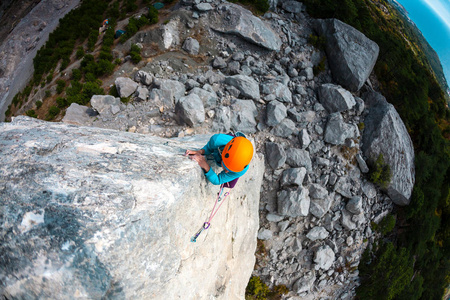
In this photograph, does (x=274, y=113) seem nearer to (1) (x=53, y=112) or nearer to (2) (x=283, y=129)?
(2) (x=283, y=129)

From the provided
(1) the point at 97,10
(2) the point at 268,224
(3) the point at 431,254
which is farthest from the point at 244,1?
(3) the point at 431,254

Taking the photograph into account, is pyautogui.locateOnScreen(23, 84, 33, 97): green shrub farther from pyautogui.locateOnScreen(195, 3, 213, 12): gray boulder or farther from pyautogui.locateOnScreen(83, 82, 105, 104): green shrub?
pyautogui.locateOnScreen(195, 3, 213, 12): gray boulder

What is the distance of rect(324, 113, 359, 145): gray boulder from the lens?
1232 cm

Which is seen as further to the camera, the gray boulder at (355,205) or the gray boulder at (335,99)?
the gray boulder at (335,99)

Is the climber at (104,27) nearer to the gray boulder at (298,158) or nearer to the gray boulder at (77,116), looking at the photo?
the gray boulder at (77,116)

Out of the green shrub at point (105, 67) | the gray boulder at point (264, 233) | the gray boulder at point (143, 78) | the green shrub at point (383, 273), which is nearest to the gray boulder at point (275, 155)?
the gray boulder at point (264, 233)

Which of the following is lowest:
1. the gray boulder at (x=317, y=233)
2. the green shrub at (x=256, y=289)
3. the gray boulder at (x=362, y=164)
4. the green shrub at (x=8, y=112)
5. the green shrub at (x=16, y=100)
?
the green shrub at (x=8, y=112)

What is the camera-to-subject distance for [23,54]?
20.2m

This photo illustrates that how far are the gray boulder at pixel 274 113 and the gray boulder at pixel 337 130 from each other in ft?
9.45

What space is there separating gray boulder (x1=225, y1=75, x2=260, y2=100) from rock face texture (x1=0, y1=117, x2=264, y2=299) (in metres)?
7.16

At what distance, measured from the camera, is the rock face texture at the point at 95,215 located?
3.34m

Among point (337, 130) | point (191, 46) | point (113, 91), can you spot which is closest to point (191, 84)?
point (191, 46)

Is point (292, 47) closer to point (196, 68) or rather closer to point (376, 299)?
point (196, 68)

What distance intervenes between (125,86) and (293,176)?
9696 mm
